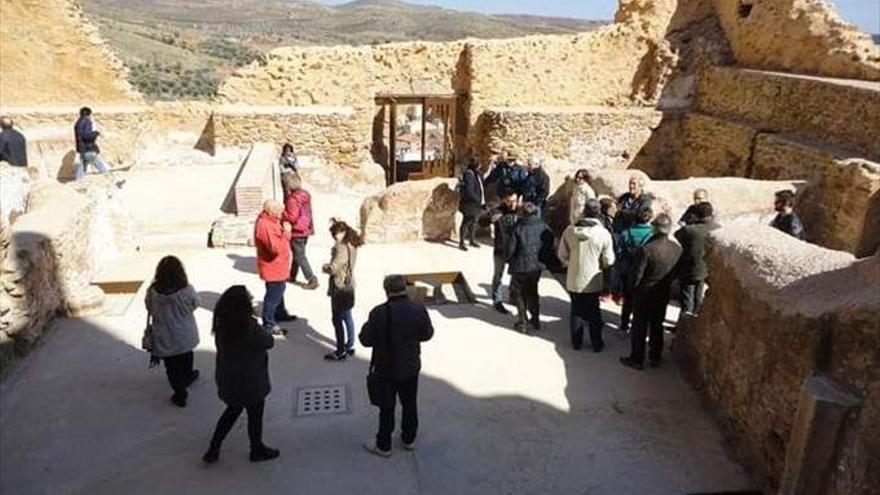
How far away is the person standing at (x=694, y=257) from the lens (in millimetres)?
6898

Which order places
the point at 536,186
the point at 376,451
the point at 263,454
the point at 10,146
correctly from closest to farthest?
the point at 263,454, the point at 376,451, the point at 536,186, the point at 10,146

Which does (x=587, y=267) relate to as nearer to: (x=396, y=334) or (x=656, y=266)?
(x=656, y=266)

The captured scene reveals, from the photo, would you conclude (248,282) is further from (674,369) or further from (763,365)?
(763,365)

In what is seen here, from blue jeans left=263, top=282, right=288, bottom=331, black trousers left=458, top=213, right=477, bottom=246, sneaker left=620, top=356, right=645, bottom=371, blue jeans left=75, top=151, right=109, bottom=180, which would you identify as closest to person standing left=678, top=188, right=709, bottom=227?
sneaker left=620, top=356, right=645, bottom=371

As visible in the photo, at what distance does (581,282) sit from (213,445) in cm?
361

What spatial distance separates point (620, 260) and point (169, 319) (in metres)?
4.51

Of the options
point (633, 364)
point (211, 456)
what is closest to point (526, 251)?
point (633, 364)

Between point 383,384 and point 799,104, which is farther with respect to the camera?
point 799,104

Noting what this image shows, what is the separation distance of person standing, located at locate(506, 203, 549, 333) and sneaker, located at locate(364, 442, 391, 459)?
253 cm

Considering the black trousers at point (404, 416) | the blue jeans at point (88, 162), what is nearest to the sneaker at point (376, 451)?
the black trousers at point (404, 416)

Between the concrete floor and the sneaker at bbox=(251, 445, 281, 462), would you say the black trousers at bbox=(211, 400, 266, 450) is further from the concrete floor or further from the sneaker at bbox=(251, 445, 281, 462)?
the concrete floor

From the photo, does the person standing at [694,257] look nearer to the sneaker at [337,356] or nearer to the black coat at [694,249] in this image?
the black coat at [694,249]

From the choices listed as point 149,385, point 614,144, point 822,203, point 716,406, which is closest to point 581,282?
point 716,406

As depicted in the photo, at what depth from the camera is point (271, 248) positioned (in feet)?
22.5
